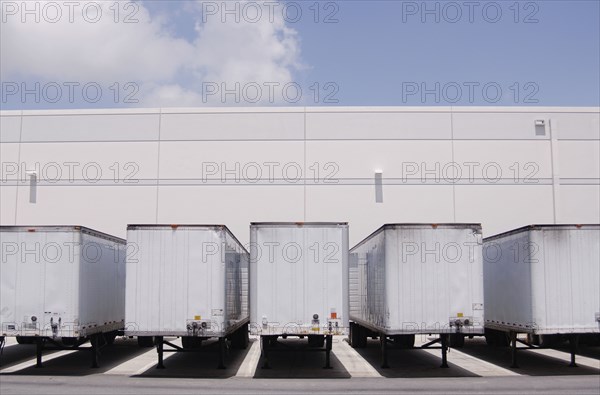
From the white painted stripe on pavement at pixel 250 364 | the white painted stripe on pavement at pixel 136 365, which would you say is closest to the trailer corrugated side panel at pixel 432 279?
the white painted stripe on pavement at pixel 250 364

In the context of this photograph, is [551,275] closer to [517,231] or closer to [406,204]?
[517,231]

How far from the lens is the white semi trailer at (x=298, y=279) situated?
14.9 meters

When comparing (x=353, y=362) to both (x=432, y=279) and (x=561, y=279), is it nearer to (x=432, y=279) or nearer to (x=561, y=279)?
(x=432, y=279)

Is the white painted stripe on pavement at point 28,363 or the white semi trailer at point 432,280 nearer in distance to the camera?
the white semi trailer at point 432,280

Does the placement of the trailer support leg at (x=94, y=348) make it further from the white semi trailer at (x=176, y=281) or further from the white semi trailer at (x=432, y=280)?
the white semi trailer at (x=432, y=280)

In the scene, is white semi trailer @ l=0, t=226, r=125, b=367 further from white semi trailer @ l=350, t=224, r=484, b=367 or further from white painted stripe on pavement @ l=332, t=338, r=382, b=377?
white semi trailer @ l=350, t=224, r=484, b=367

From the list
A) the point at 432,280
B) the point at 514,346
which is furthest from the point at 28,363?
the point at 514,346

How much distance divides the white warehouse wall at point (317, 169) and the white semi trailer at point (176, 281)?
12934mm

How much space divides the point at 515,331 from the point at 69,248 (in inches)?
425

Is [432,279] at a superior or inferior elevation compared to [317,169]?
inferior

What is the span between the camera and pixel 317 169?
28.2 m

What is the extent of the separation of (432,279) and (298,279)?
3036mm

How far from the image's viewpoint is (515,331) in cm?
1627

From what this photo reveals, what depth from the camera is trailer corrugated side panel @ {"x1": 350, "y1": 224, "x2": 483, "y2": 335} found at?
14.9 m
